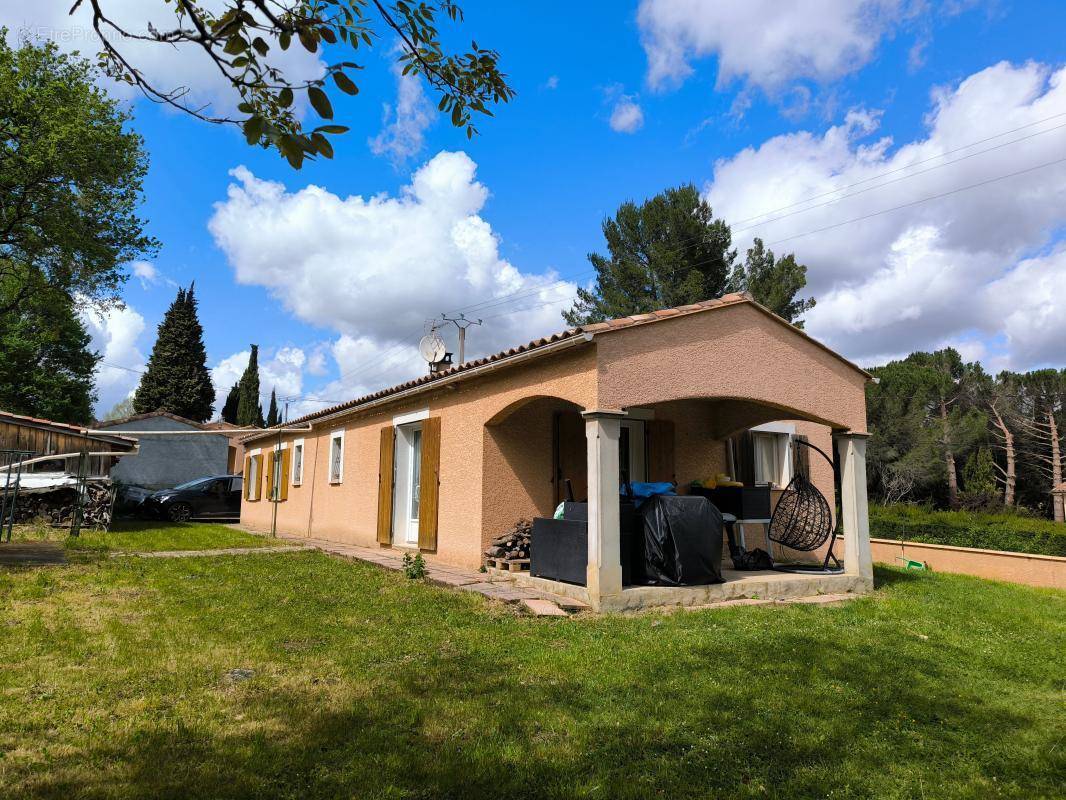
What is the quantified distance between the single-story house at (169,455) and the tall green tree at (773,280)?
20.9 meters

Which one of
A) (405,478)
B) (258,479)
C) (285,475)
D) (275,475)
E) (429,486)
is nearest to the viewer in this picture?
(429,486)

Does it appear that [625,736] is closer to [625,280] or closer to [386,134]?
[386,134]

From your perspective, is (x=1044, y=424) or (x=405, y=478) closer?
(x=405, y=478)

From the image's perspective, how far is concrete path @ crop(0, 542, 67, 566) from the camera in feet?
26.2

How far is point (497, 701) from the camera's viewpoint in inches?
143

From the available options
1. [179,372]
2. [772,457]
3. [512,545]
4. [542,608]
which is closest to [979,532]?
[772,457]

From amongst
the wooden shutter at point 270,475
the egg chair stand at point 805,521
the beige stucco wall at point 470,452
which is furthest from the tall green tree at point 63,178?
the egg chair stand at point 805,521

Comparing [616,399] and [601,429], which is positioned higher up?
[616,399]

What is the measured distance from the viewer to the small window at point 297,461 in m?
14.8

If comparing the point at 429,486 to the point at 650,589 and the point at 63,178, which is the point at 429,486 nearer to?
the point at 650,589

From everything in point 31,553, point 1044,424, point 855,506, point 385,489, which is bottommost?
point 31,553

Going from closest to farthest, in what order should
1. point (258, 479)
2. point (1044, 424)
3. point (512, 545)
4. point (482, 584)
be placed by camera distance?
point (482, 584) → point (512, 545) → point (258, 479) → point (1044, 424)

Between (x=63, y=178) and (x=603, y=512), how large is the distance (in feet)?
58.6

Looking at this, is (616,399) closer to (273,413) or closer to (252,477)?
(252,477)
